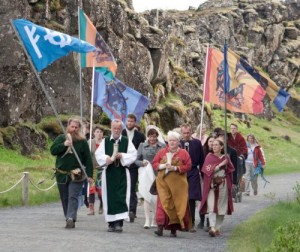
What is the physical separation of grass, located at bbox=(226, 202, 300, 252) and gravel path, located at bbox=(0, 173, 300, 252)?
231mm

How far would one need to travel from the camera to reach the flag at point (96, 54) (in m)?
21.5

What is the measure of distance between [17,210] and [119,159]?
15.4 ft

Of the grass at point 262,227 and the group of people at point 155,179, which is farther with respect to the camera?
the group of people at point 155,179

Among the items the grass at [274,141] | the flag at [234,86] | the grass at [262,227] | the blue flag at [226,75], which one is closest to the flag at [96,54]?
the flag at [234,86]

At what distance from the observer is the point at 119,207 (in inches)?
558

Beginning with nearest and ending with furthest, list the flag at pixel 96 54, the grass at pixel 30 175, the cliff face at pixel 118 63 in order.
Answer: the grass at pixel 30 175, the flag at pixel 96 54, the cliff face at pixel 118 63

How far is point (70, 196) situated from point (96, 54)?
8.23 metres

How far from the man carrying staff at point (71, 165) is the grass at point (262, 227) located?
2.70m

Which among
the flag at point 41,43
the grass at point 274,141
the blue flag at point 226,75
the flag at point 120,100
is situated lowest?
the grass at point 274,141

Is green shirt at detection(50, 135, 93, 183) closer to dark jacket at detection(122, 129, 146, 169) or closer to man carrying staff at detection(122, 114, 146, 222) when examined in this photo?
man carrying staff at detection(122, 114, 146, 222)

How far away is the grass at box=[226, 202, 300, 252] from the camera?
1205 centimetres

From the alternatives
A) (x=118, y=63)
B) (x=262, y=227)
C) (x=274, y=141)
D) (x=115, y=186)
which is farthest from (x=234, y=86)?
(x=274, y=141)

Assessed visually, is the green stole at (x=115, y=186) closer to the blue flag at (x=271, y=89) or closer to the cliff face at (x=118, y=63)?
the blue flag at (x=271, y=89)

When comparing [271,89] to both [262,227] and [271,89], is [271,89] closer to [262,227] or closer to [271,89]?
[271,89]
